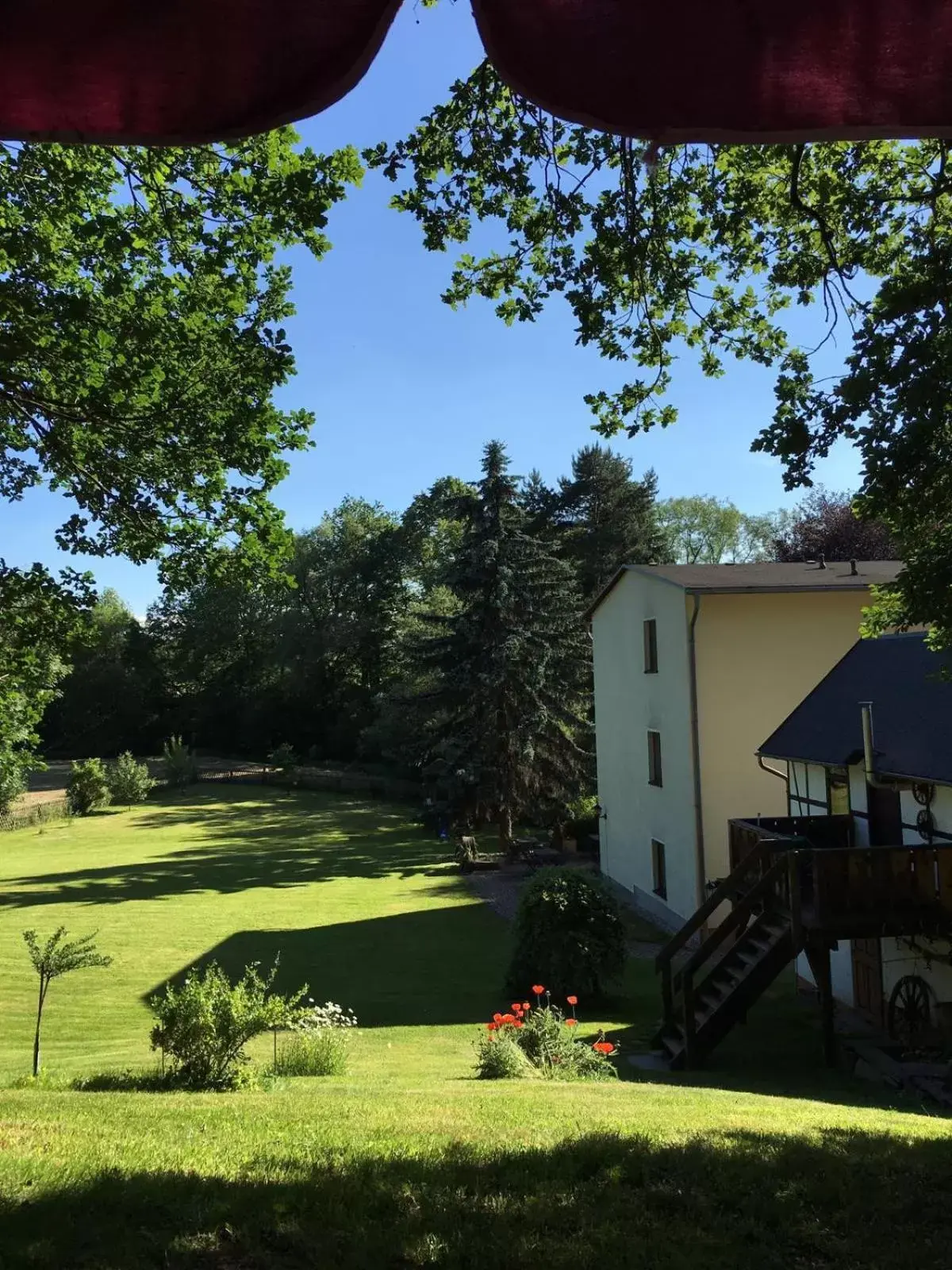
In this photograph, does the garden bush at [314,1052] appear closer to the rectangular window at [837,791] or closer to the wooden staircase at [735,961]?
the wooden staircase at [735,961]

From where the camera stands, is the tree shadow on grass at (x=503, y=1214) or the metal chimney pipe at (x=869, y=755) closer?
the tree shadow on grass at (x=503, y=1214)

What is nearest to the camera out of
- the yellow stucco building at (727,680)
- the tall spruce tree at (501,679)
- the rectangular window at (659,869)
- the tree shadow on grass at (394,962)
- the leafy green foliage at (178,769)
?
the tree shadow on grass at (394,962)

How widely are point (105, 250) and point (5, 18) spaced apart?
7614 mm

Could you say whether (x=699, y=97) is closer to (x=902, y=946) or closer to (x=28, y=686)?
(x=28, y=686)

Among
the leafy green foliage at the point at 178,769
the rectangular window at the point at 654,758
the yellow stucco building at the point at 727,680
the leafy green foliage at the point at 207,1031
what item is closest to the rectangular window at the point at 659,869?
the yellow stucco building at the point at 727,680

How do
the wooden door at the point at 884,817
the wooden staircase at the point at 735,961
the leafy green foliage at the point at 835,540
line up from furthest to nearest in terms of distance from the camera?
the leafy green foliage at the point at 835,540
the wooden door at the point at 884,817
the wooden staircase at the point at 735,961

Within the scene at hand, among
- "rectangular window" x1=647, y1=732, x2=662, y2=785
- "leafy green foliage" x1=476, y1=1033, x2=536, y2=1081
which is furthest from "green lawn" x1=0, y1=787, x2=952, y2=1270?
"rectangular window" x1=647, y1=732, x2=662, y2=785

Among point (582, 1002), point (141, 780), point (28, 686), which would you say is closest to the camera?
point (28, 686)

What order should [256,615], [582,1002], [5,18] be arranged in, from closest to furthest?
[5,18]
[582,1002]
[256,615]

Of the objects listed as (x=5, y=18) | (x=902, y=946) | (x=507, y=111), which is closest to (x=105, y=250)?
(x=507, y=111)

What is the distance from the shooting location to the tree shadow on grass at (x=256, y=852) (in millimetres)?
27734

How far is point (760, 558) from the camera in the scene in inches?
2621

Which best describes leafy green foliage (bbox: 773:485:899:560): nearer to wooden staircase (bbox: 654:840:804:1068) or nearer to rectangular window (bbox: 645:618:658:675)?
rectangular window (bbox: 645:618:658:675)

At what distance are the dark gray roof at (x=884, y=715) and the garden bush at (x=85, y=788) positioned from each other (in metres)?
37.5
